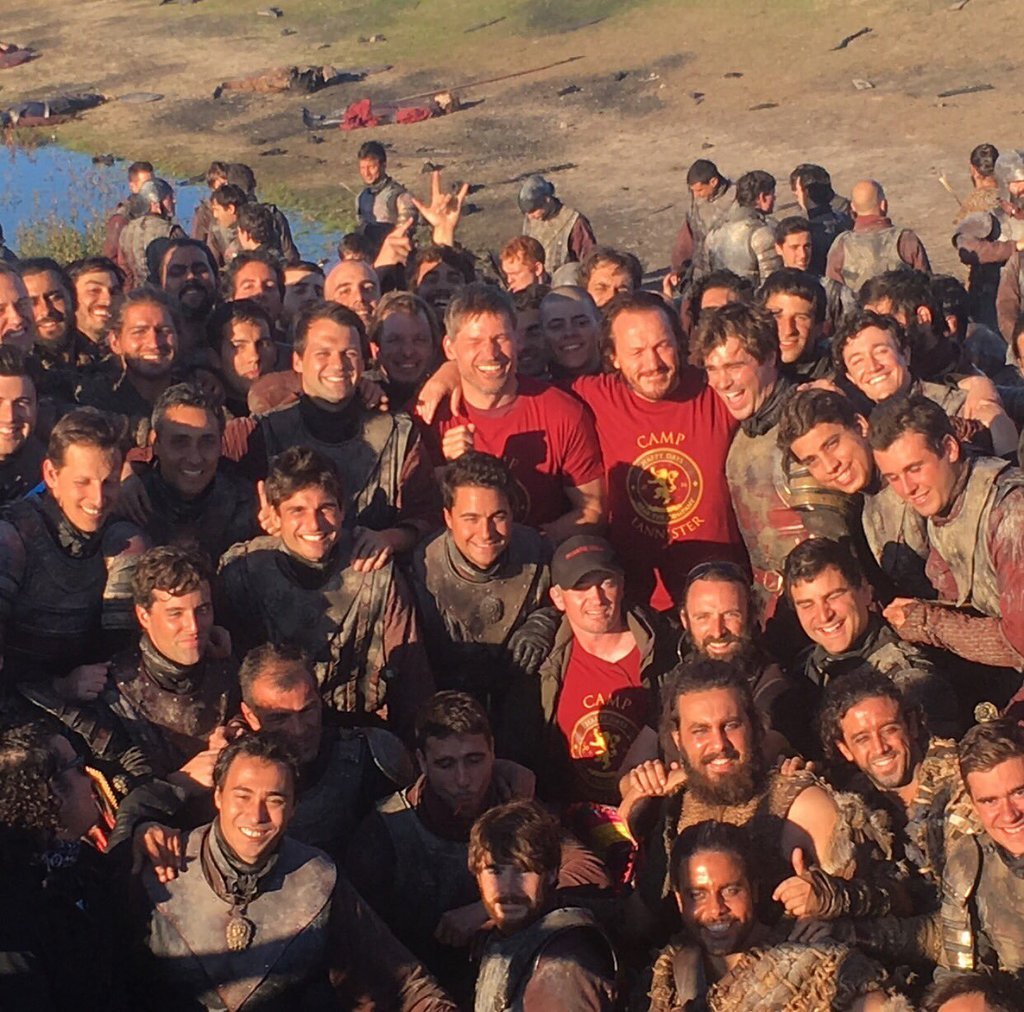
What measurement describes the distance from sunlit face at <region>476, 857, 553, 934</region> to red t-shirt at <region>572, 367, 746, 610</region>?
7.74ft

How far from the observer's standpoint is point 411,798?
19.2ft

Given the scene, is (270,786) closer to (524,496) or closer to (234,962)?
(234,962)

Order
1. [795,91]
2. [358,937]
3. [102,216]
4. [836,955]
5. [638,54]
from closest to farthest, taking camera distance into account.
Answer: [836,955]
[358,937]
[102,216]
[795,91]
[638,54]

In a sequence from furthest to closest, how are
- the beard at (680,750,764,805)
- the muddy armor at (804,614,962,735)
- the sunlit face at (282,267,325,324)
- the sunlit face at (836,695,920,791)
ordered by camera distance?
the sunlit face at (282,267,325,324) → the muddy armor at (804,614,962,735) → the sunlit face at (836,695,920,791) → the beard at (680,750,764,805)

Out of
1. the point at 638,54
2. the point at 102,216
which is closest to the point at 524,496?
the point at 102,216

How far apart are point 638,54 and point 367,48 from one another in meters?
7.50

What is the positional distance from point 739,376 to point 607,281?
2.49 meters

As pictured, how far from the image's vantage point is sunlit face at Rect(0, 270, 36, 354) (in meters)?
8.20

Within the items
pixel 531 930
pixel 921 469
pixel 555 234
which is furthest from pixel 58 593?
pixel 555 234

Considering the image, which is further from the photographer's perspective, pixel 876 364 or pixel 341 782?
pixel 876 364

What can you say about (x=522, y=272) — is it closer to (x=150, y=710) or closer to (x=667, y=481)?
(x=667, y=481)

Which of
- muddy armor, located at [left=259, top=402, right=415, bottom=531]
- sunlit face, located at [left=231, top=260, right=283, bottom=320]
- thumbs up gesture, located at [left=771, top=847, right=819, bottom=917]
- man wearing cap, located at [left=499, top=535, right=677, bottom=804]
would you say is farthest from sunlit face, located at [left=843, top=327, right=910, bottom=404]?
sunlit face, located at [left=231, top=260, right=283, bottom=320]

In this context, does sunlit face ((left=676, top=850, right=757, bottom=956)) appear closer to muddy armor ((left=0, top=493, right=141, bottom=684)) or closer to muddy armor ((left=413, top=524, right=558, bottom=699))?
muddy armor ((left=413, top=524, right=558, bottom=699))

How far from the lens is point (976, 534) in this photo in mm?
6176
